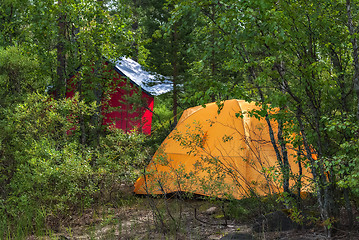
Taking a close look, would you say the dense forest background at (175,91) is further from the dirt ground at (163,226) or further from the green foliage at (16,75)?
the dirt ground at (163,226)

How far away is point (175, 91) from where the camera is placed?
1109cm

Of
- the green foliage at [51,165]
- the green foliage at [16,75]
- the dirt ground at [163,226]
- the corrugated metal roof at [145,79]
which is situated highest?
the corrugated metal roof at [145,79]

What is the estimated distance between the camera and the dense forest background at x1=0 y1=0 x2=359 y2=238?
436 cm

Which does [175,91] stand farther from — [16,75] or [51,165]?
[51,165]

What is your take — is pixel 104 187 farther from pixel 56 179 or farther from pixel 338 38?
pixel 338 38

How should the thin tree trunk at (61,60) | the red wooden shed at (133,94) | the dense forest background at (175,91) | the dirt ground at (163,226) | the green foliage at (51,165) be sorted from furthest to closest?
the red wooden shed at (133,94)
the thin tree trunk at (61,60)
the green foliage at (51,165)
the dirt ground at (163,226)
the dense forest background at (175,91)

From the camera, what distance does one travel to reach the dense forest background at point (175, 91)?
14.3ft

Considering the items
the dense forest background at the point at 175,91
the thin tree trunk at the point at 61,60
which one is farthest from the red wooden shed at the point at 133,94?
the thin tree trunk at the point at 61,60

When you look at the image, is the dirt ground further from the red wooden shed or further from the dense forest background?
the red wooden shed

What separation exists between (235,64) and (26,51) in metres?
5.86

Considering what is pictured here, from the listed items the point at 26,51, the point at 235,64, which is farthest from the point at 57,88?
the point at 235,64

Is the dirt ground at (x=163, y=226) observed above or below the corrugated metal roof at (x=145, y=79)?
below

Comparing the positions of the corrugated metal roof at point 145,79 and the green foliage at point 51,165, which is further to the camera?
the corrugated metal roof at point 145,79

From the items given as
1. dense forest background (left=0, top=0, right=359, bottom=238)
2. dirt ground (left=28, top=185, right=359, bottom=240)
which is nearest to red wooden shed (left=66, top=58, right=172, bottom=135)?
dense forest background (left=0, top=0, right=359, bottom=238)
